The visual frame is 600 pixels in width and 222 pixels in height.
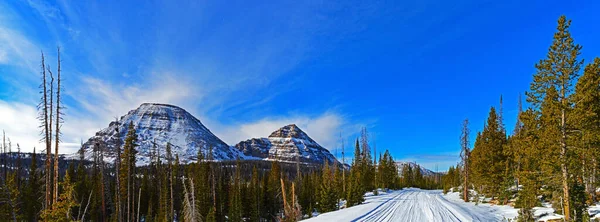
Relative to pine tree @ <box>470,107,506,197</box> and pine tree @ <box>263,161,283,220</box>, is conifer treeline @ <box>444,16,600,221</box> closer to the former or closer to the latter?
pine tree @ <box>470,107,506,197</box>

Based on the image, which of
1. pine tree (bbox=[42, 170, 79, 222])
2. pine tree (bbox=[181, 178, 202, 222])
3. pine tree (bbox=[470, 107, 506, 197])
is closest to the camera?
pine tree (bbox=[42, 170, 79, 222])

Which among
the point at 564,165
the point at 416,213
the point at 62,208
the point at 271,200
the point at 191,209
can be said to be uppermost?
the point at 564,165

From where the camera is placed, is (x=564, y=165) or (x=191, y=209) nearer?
(x=564, y=165)

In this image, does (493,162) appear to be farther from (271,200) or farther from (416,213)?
(271,200)

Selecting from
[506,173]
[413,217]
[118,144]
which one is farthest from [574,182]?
[118,144]

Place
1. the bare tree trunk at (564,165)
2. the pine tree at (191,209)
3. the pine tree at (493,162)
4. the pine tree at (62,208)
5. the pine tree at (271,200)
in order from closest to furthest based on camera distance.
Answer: the pine tree at (62,208) < the bare tree trunk at (564,165) < the pine tree at (191,209) < the pine tree at (493,162) < the pine tree at (271,200)

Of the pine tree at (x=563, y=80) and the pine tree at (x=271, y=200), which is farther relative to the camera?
the pine tree at (x=271, y=200)

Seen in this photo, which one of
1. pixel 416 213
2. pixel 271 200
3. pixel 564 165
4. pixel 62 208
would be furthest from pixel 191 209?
pixel 271 200

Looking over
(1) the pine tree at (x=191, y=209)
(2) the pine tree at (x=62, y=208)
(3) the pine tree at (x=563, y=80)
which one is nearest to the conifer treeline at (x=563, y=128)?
(3) the pine tree at (x=563, y=80)

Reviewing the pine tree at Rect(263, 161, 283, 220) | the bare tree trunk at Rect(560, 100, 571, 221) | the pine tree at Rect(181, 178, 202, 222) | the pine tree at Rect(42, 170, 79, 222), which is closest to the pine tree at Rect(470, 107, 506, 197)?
the bare tree trunk at Rect(560, 100, 571, 221)

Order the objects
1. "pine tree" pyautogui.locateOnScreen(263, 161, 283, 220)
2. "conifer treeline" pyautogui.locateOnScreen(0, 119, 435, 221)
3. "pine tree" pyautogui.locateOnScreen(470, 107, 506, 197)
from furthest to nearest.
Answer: "pine tree" pyautogui.locateOnScreen(263, 161, 283, 220)
"conifer treeline" pyautogui.locateOnScreen(0, 119, 435, 221)
"pine tree" pyautogui.locateOnScreen(470, 107, 506, 197)

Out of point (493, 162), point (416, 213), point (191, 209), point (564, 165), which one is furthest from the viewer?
point (493, 162)

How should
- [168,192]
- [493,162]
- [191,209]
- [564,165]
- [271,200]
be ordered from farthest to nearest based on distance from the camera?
1. [271,200]
2. [168,192]
3. [493,162]
4. [191,209]
5. [564,165]

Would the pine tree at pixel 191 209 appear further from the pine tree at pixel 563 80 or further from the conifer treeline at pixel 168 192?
the pine tree at pixel 563 80
